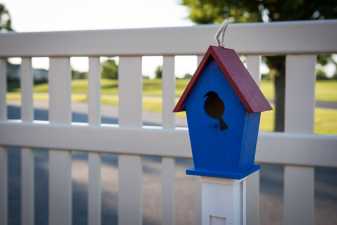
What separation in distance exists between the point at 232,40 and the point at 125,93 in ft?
1.40

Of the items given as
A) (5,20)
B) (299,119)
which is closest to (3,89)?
(299,119)

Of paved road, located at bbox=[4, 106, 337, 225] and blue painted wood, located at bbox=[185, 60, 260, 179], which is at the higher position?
blue painted wood, located at bbox=[185, 60, 260, 179]

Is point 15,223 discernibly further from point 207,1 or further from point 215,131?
point 207,1

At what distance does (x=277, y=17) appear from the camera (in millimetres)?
7156

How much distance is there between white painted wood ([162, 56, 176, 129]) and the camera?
5.24 feet

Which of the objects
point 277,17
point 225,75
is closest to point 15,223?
point 225,75

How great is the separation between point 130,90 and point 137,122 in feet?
0.39

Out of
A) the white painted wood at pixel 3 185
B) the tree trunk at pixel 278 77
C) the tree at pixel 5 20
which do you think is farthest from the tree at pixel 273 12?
the tree at pixel 5 20

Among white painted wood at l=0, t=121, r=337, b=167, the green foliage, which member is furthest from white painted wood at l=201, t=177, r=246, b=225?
the green foliage

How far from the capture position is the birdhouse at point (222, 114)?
1144 mm

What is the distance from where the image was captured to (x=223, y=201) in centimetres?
119

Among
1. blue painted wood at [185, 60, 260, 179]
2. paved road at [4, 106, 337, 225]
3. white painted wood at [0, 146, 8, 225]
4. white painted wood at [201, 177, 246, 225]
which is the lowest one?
paved road at [4, 106, 337, 225]

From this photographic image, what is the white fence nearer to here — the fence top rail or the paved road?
the fence top rail

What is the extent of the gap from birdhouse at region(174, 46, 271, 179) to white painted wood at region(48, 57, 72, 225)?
2.25 feet
